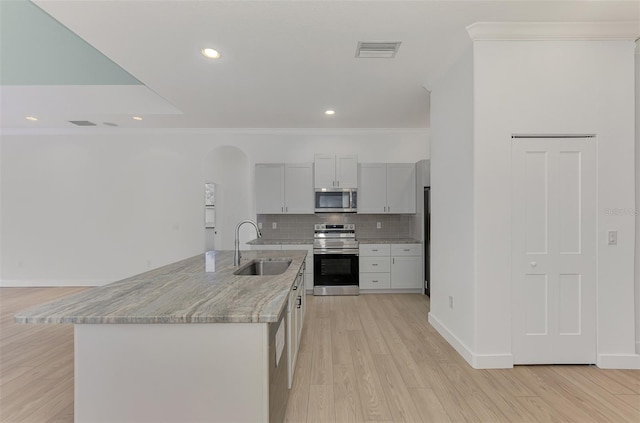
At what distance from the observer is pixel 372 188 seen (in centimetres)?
523

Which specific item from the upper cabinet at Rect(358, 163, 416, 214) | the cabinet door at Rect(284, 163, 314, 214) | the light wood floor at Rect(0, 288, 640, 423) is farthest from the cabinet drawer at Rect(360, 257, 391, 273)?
the light wood floor at Rect(0, 288, 640, 423)

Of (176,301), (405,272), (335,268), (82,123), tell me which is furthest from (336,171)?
(82,123)

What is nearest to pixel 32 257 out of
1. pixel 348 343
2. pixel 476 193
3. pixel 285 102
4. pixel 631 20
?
pixel 285 102

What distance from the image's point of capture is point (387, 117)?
4754 mm

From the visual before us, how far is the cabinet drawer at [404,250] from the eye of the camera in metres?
4.95

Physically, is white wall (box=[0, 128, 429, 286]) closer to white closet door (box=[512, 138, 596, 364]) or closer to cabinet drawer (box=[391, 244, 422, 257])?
cabinet drawer (box=[391, 244, 422, 257])

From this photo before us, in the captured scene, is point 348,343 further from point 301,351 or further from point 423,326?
point 423,326

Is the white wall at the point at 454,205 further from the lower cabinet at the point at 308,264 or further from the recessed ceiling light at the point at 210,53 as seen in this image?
the recessed ceiling light at the point at 210,53

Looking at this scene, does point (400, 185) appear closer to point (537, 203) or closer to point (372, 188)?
point (372, 188)

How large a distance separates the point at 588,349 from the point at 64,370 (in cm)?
443

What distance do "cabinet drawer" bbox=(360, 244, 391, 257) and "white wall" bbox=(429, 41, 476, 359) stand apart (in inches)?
57.7

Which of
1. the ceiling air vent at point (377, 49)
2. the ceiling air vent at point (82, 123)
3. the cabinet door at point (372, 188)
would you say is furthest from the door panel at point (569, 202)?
the ceiling air vent at point (82, 123)

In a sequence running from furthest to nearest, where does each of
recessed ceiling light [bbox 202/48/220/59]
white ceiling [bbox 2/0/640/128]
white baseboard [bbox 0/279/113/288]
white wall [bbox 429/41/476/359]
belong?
white baseboard [bbox 0/279/113/288] < recessed ceiling light [bbox 202/48/220/59] < white wall [bbox 429/41/476/359] < white ceiling [bbox 2/0/640/128]

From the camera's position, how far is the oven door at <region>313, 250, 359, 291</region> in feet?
16.1
